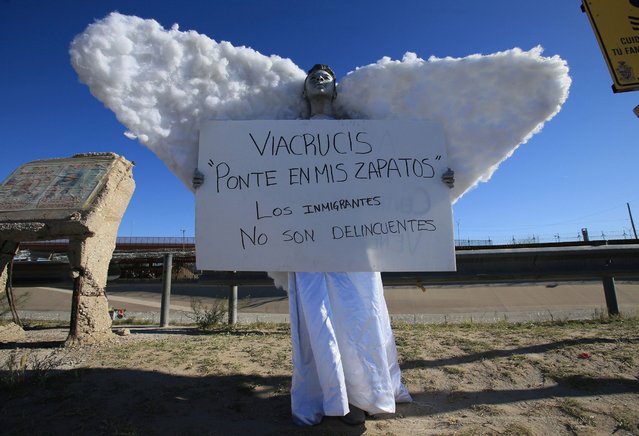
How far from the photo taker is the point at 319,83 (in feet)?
8.75

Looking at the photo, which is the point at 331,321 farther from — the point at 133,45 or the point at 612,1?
the point at 612,1

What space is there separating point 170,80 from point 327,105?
112 centimetres

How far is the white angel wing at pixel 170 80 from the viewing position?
2.33 m

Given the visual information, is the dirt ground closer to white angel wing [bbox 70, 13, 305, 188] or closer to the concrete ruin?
the concrete ruin

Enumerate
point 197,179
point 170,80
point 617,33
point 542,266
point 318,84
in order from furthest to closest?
point 542,266 → point 617,33 → point 318,84 → point 170,80 → point 197,179

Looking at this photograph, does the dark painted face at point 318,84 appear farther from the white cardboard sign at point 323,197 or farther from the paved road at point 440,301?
the paved road at point 440,301

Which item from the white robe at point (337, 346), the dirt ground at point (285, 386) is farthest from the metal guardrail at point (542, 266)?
the white robe at point (337, 346)

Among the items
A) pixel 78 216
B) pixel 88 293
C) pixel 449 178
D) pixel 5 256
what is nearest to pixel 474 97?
pixel 449 178

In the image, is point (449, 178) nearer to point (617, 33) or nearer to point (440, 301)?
point (617, 33)

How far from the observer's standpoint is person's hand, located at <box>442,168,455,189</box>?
244 centimetres

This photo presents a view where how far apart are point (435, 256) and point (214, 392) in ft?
6.33

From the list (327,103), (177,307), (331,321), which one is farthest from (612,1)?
(177,307)

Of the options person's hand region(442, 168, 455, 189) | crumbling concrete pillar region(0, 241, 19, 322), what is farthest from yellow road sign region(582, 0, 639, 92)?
crumbling concrete pillar region(0, 241, 19, 322)

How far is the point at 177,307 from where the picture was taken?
34.9ft
